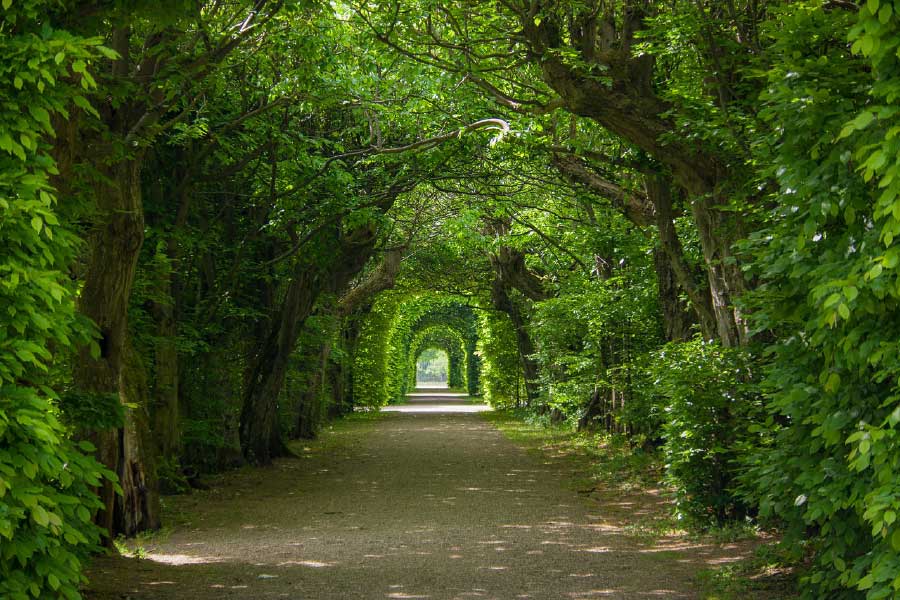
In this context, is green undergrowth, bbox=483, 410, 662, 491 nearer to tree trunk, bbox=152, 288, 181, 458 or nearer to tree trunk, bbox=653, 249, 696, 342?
tree trunk, bbox=653, 249, 696, 342

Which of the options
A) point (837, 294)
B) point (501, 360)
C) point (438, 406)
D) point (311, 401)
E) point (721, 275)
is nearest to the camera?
point (837, 294)

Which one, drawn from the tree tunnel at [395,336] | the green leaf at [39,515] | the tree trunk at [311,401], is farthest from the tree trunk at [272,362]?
the tree tunnel at [395,336]

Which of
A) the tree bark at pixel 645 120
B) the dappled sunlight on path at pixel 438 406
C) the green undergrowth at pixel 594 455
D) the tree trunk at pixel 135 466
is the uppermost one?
the tree bark at pixel 645 120

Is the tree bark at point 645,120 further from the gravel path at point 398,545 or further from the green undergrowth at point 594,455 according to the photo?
the green undergrowth at point 594,455

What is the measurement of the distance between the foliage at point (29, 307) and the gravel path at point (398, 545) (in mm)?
2486

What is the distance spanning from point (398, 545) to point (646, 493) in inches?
191

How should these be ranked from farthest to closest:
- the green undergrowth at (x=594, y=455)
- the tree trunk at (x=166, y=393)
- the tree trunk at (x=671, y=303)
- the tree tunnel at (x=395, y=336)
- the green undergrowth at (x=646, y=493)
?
1. the tree tunnel at (x=395, y=336)
2. the green undergrowth at (x=594, y=455)
3. the tree trunk at (x=671, y=303)
4. the tree trunk at (x=166, y=393)
5. the green undergrowth at (x=646, y=493)

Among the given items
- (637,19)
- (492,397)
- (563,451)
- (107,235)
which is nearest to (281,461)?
(563,451)

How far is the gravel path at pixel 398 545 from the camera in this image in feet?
21.3

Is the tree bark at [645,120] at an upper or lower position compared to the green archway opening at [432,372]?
upper

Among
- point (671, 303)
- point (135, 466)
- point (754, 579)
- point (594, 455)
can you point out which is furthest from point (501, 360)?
point (754, 579)

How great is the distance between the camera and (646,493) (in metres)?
11.8

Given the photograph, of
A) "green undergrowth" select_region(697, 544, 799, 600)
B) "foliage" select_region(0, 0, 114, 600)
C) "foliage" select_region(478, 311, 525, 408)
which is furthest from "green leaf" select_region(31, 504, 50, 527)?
"foliage" select_region(478, 311, 525, 408)

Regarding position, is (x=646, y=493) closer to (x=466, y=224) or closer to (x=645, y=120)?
(x=645, y=120)
